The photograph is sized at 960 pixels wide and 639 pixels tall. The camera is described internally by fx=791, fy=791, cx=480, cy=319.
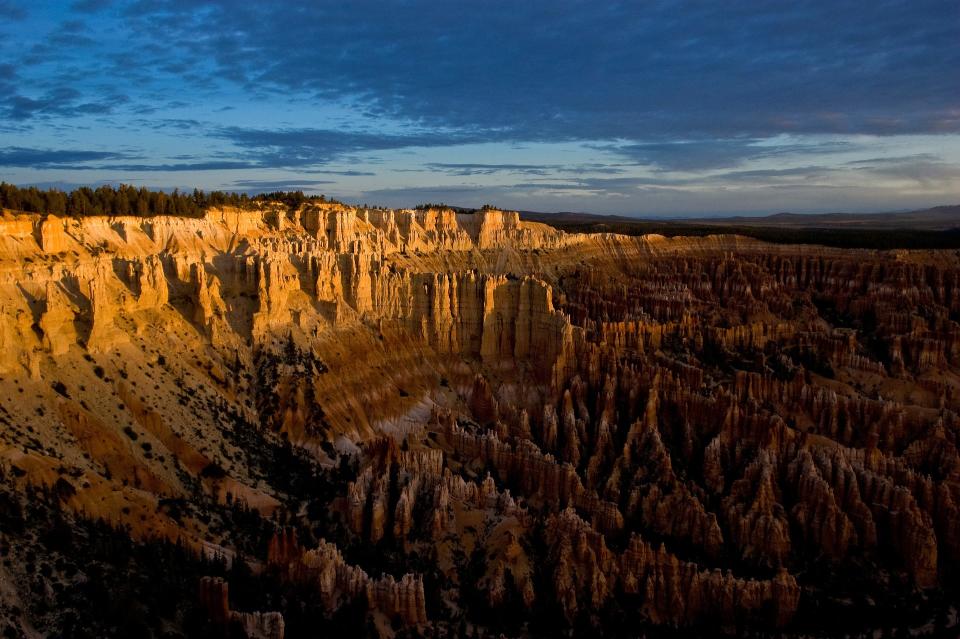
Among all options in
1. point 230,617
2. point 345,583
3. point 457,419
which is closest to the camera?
point 230,617

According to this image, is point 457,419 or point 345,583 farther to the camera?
point 457,419

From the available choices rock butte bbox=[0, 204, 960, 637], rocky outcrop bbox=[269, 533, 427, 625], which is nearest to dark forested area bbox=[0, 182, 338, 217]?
rock butte bbox=[0, 204, 960, 637]

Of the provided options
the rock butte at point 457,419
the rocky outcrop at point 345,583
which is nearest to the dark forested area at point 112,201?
the rock butte at point 457,419

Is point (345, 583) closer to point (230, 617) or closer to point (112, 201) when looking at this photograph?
point (230, 617)

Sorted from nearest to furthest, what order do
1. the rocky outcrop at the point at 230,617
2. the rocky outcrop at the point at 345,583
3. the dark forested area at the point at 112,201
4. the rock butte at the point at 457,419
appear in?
1. the rocky outcrop at the point at 230,617
2. the rocky outcrop at the point at 345,583
3. the rock butte at the point at 457,419
4. the dark forested area at the point at 112,201

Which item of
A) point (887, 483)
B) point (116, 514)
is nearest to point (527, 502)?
point (887, 483)

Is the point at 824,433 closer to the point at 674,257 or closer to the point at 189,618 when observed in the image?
the point at 189,618

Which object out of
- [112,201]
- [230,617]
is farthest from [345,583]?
[112,201]

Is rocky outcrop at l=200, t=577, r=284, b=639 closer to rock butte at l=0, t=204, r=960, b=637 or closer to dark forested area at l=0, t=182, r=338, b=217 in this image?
rock butte at l=0, t=204, r=960, b=637

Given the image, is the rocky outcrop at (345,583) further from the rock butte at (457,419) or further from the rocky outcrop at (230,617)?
the rocky outcrop at (230,617)
